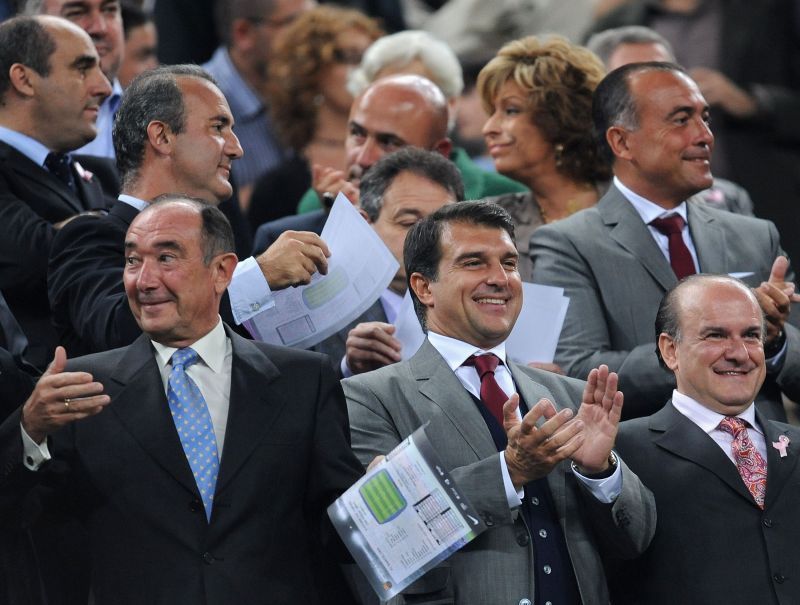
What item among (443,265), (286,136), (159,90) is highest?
(159,90)

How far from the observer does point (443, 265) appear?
15.4 ft

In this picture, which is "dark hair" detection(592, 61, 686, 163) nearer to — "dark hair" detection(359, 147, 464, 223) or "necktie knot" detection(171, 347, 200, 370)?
"dark hair" detection(359, 147, 464, 223)

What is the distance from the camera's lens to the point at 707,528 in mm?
4500

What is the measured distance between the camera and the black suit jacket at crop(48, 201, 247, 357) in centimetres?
448

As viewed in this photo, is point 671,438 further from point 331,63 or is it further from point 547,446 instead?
point 331,63

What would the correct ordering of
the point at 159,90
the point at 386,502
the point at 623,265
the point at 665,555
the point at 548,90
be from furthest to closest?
the point at 548,90, the point at 623,265, the point at 159,90, the point at 665,555, the point at 386,502

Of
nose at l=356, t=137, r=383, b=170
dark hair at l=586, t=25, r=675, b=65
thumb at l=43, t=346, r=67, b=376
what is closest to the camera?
thumb at l=43, t=346, r=67, b=376

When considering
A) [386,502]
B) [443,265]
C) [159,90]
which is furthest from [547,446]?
[159,90]

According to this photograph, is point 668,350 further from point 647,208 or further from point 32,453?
point 32,453

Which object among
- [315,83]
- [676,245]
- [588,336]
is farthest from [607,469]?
[315,83]

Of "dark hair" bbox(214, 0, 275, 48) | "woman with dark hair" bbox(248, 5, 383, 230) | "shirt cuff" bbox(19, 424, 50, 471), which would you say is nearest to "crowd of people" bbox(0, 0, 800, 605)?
"shirt cuff" bbox(19, 424, 50, 471)

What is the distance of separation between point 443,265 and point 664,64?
148cm

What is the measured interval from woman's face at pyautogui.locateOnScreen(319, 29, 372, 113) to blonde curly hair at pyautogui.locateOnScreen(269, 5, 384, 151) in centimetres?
2

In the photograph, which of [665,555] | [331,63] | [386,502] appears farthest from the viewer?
[331,63]
